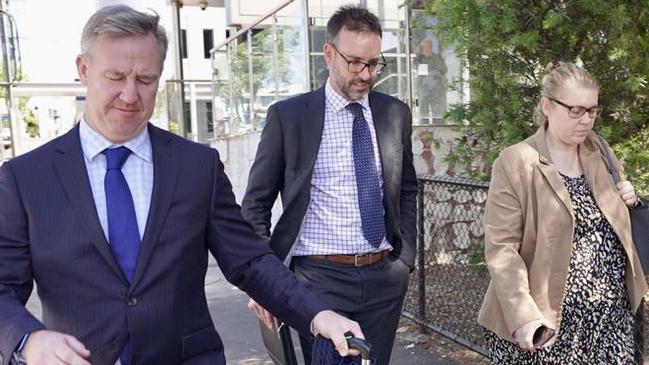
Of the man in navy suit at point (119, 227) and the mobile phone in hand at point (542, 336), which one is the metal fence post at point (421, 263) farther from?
the man in navy suit at point (119, 227)

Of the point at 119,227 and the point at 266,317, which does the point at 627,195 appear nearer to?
the point at 266,317

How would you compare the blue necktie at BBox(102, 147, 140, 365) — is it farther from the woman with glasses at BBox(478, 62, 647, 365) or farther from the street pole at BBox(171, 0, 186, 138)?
the street pole at BBox(171, 0, 186, 138)

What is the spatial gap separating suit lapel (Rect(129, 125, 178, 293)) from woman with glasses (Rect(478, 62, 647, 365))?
1.46m

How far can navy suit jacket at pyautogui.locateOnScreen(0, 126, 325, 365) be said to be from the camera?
1.79 meters

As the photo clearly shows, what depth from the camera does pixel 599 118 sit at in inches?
169

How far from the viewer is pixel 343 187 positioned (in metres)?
3.12

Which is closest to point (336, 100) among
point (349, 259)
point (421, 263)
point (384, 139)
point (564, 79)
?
point (384, 139)

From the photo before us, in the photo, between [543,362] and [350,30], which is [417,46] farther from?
[543,362]

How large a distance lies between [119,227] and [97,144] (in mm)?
251

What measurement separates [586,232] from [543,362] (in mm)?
559

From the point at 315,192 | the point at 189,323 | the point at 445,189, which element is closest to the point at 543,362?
the point at 315,192

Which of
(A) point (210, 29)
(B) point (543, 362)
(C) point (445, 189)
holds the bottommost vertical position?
(B) point (543, 362)

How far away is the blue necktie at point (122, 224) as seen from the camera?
1.84m

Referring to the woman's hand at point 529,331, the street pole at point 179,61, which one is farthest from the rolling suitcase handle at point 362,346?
the street pole at point 179,61
